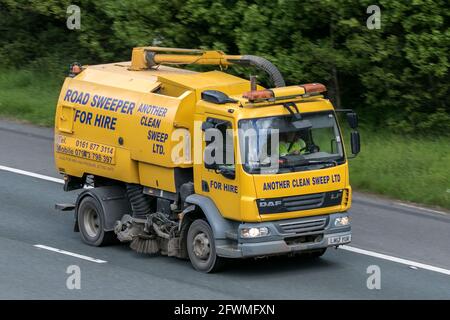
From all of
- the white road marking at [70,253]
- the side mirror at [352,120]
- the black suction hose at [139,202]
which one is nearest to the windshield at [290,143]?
the side mirror at [352,120]

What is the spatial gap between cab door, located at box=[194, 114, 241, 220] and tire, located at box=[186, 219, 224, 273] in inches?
15.7

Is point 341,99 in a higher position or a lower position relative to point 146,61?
lower

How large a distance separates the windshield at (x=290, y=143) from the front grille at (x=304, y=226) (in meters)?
0.69

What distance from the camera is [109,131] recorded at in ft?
52.9

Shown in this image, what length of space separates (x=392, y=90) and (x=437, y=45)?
137 cm

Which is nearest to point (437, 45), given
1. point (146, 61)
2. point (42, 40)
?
point (146, 61)

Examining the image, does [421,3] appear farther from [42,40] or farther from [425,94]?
[42,40]

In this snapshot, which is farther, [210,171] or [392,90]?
[392,90]

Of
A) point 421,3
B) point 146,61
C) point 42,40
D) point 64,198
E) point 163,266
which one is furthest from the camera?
point 42,40

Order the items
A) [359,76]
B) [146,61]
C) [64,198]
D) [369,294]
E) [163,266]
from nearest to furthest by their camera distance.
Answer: [369,294], [163,266], [146,61], [64,198], [359,76]

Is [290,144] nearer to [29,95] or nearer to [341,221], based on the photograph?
[341,221]

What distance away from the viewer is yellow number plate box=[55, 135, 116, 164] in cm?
1620

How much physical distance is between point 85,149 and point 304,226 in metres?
3.73

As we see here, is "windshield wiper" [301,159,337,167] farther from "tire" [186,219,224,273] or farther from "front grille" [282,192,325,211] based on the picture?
"tire" [186,219,224,273]
